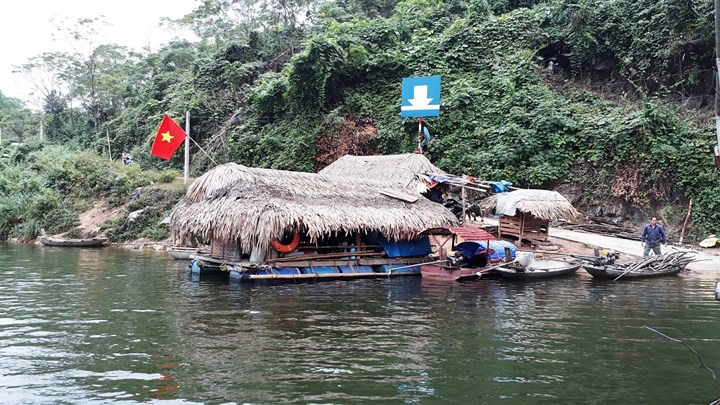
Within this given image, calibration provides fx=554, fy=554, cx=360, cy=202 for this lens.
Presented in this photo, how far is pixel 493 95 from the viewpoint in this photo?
85.8ft

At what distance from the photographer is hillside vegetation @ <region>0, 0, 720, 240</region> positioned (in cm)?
2177

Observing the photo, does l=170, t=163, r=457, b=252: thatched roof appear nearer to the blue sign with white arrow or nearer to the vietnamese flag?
the vietnamese flag

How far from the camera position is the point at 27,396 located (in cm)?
617

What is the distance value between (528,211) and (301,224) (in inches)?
305

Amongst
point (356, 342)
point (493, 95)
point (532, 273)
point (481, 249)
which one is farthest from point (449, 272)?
point (493, 95)

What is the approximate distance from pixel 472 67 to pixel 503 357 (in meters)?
22.4

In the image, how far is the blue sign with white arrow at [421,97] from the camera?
73.5ft

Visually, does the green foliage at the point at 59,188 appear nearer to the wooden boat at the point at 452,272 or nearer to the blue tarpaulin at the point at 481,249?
the wooden boat at the point at 452,272

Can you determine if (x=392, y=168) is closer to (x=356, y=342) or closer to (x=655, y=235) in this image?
(x=655, y=235)

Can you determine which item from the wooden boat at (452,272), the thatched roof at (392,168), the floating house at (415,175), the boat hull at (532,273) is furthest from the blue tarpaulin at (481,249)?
the thatched roof at (392,168)

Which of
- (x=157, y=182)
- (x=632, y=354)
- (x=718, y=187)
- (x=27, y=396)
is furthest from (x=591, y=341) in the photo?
(x=157, y=182)

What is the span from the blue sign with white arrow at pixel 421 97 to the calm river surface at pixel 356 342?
31.5 ft

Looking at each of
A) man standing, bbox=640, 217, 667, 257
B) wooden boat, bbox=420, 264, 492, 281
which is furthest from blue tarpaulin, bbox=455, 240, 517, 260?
man standing, bbox=640, 217, 667, 257

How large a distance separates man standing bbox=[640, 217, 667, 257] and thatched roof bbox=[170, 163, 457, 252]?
615 centimetres
